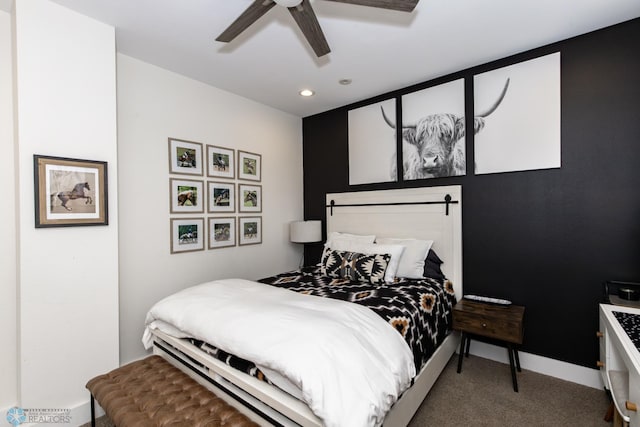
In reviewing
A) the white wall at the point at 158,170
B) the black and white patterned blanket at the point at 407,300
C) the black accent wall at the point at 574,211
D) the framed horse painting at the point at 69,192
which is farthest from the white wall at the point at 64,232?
the black accent wall at the point at 574,211

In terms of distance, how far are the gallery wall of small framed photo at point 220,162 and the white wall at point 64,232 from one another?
979mm

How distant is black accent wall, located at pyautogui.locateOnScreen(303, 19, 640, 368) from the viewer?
2154 mm

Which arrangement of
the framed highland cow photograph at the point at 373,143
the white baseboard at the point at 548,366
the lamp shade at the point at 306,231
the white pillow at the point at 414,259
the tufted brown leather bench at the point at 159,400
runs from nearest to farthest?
the tufted brown leather bench at the point at 159,400
the white baseboard at the point at 548,366
the white pillow at the point at 414,259
the framed highland cow photograph at the point at 373,143
the lamp shade at the point at 306,231

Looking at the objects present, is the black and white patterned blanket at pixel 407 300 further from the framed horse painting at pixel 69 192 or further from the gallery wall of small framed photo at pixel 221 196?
the framed horse painting at pixel 69 192

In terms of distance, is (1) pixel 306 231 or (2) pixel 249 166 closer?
(2) pixel 249 166

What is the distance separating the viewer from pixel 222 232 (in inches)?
124

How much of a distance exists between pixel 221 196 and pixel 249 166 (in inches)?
20.7

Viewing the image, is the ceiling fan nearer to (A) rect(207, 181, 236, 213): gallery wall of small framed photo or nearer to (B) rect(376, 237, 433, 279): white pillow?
(A) rect(207, 181, 236, 213): gallery wall of small framed photo

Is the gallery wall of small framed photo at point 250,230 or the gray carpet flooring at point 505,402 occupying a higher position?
the gallery wall of small framed photo at point 250,230

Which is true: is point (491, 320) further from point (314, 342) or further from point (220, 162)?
point (220, 162)

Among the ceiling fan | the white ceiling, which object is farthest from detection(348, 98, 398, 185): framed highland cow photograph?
the ceiling fan

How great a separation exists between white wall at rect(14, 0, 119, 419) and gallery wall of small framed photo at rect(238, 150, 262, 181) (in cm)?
136

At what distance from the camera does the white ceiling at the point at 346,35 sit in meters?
1.97

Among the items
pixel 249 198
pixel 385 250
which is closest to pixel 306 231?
pixel 249 198
